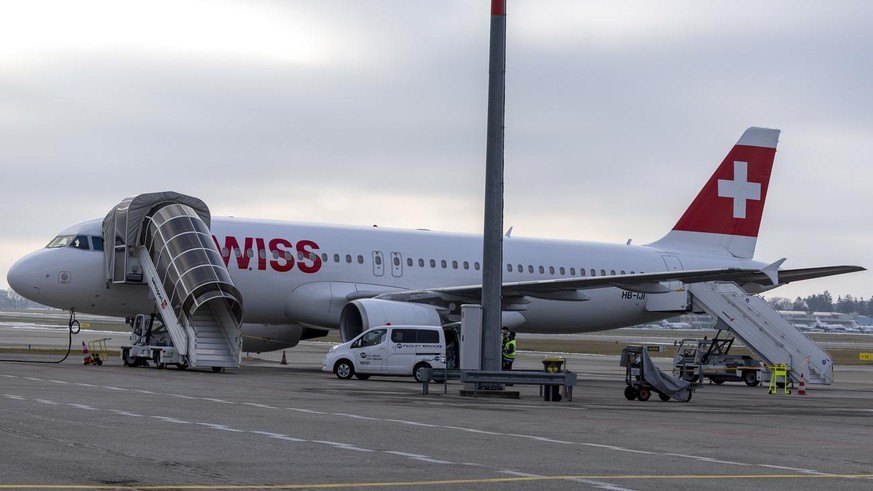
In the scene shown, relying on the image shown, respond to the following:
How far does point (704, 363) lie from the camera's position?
135ft

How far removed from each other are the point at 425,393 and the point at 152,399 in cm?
682

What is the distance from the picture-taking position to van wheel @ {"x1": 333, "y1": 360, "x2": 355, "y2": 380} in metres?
33.6

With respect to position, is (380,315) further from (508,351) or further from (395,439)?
(395,439)

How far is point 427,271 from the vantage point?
40781 mm

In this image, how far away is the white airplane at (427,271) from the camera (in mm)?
35688

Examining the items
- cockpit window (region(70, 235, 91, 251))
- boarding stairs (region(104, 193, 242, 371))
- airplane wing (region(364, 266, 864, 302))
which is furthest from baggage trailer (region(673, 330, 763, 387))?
cockpit window (region(70, 235, 91, 251))

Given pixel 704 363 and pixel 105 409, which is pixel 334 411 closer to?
pixel 105 409

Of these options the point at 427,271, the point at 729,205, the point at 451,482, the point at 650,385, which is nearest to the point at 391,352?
the point at 427,271

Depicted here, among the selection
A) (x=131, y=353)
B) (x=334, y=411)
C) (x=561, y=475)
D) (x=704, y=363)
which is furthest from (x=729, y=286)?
(x=561, y=475)

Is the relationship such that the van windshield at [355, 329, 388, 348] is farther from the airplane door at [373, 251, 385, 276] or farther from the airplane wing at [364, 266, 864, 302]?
the airplane door at [373, 251, 385, 276]

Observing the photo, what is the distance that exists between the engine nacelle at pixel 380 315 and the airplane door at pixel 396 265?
2810mm

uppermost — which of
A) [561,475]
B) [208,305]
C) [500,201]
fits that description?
[500,201]

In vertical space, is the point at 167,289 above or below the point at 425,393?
above

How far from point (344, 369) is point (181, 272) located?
5.10 meters
